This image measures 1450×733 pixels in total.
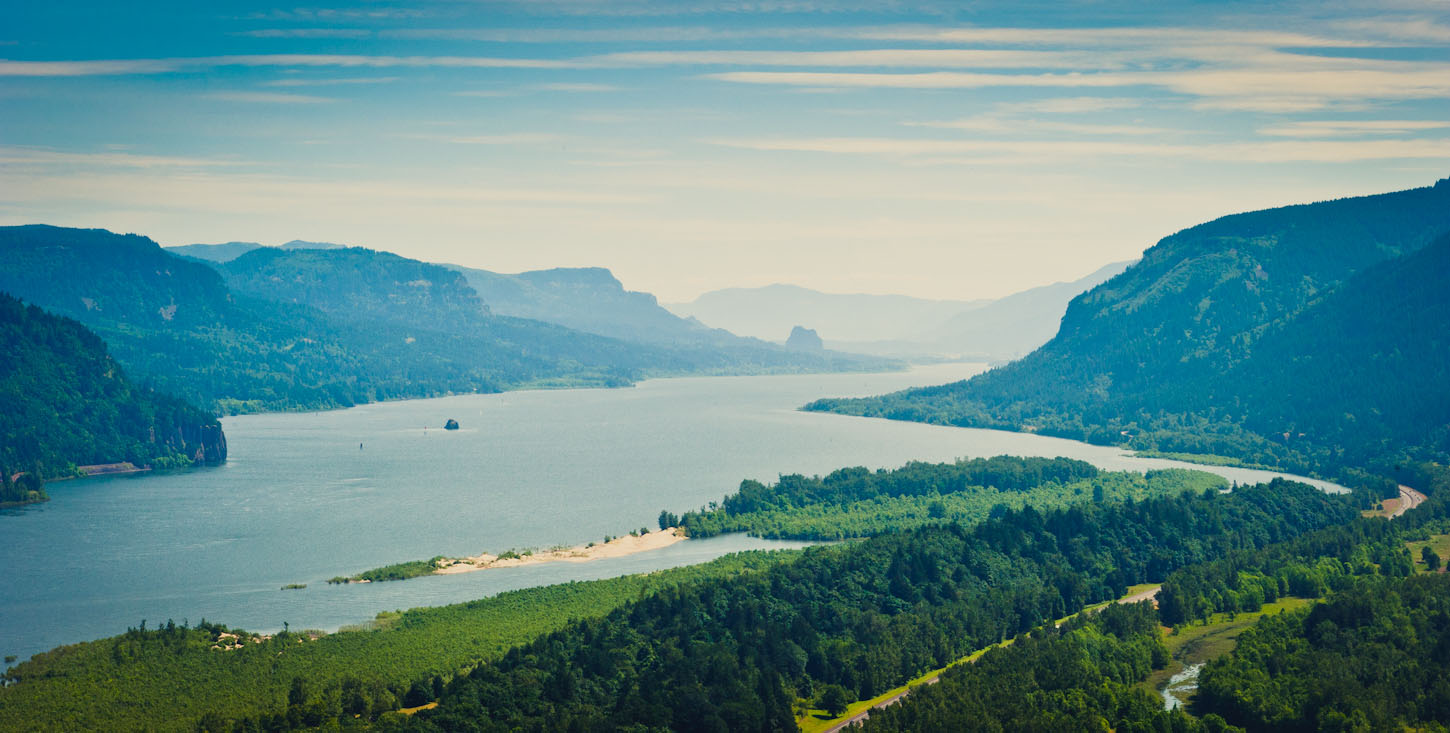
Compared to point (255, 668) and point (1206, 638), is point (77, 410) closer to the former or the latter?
point (255, 668)

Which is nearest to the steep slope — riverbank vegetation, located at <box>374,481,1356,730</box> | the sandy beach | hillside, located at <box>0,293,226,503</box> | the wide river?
the wide river

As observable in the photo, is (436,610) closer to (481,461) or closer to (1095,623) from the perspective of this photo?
(1095,623)

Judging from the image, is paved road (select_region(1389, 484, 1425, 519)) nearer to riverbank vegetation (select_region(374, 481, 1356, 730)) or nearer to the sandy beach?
riverbank vegetation (select_region(374, 481, 1356, 730))

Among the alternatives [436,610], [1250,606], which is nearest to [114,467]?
[436,610]

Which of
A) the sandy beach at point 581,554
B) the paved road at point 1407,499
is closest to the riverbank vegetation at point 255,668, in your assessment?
the sandy beach at point 581,554

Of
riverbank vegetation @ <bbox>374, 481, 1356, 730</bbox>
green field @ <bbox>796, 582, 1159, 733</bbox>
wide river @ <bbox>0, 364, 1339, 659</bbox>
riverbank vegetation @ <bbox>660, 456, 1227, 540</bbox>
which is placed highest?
wide river @ <bbox>0, 364, 1339, 659</bbox>

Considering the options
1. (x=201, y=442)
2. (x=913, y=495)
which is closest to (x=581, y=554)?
(x=913, y=495)
